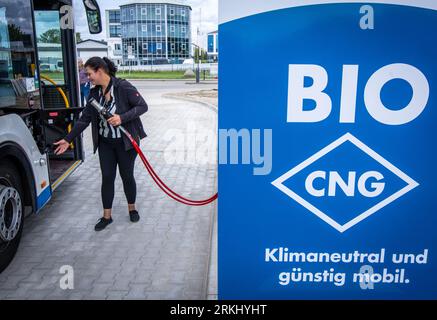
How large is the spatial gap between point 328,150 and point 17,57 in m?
3.71

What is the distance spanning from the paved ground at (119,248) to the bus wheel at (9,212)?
0.48ft

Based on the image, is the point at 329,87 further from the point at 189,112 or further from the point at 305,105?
the point at 189,112

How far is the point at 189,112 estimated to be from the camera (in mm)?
14391


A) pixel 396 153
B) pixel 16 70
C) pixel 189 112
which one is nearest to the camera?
pixel 396 153

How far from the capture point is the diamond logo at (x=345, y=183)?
1.67 meters

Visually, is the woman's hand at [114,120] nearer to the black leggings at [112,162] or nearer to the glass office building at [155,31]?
the black leggings at [112,162]

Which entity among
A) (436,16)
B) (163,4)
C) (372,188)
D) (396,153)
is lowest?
(372,188)

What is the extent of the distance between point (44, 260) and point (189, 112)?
1084 centimetres

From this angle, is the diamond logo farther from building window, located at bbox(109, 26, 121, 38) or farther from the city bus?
building window, located at bbox(109, 26, 121, 38)

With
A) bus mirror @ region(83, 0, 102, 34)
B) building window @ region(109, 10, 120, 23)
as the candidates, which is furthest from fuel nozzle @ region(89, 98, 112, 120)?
Answer: building window @ region(109, 10, 120, 23)

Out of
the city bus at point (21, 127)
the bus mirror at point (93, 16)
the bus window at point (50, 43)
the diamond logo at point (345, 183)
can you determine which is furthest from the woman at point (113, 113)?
the diamond logo at point (345, 183)

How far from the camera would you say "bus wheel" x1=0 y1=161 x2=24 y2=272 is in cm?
→ 364
